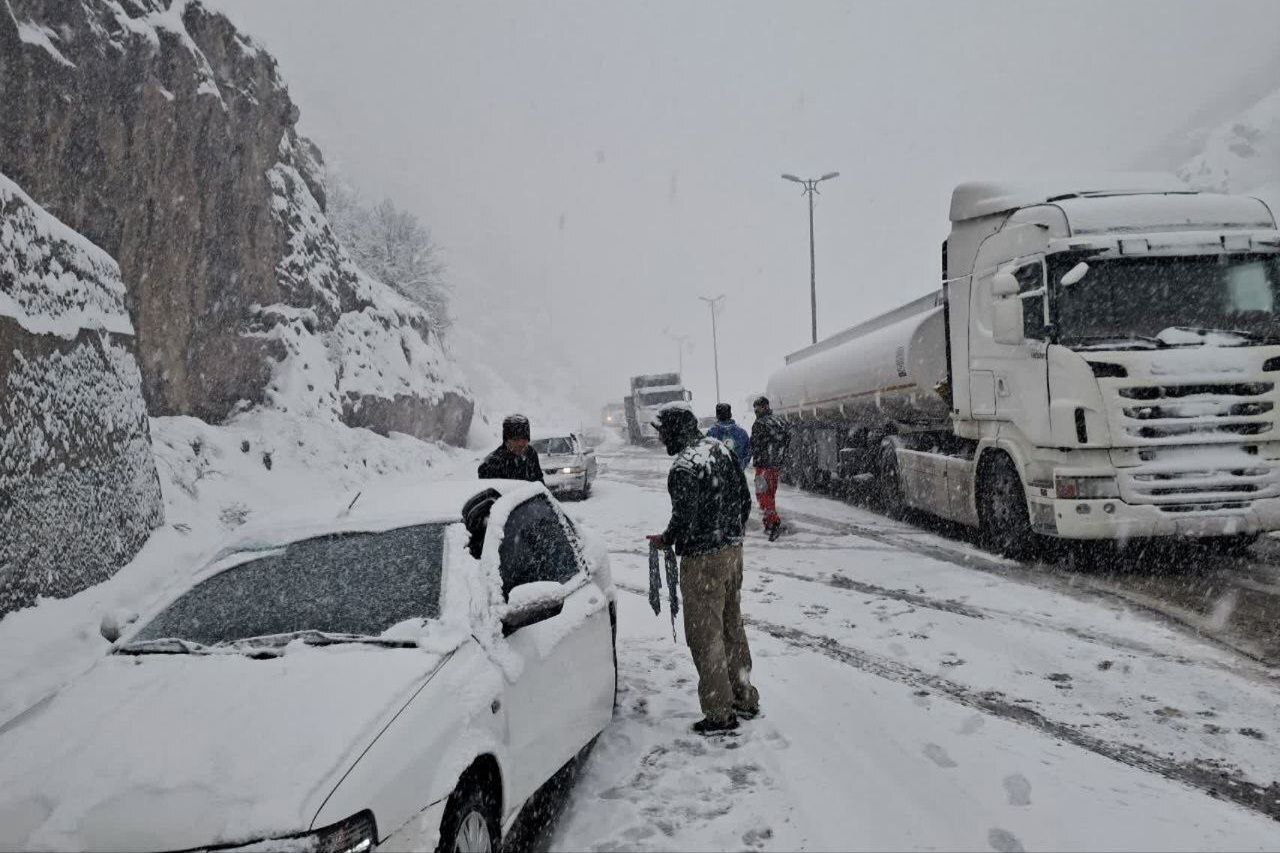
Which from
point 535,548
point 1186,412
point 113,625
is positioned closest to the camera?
point 113,625

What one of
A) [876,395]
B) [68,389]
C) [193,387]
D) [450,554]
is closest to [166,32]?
[193,387]

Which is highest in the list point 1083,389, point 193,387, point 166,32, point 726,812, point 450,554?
point 166,32

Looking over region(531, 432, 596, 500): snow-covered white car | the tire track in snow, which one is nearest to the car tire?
the tire track in snow

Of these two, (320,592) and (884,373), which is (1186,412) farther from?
(320,592)

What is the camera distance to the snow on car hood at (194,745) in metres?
2.35

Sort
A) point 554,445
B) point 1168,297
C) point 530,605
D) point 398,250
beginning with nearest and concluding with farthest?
point 530,605 < point 1168,297 < point 554,445 < point 398,250

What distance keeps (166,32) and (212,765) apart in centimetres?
1700

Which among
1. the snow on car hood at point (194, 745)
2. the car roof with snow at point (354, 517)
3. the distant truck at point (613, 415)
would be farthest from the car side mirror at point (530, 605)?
the distant truck at point (613, 415)

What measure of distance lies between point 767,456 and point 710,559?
682 cm

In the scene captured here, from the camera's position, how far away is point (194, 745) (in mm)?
2633

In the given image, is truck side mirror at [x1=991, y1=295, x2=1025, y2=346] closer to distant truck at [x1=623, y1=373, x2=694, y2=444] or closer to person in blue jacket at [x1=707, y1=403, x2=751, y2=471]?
person in blue jacket at [x1=707, y1=403, x2=751, y2=471]

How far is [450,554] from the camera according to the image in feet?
12.2

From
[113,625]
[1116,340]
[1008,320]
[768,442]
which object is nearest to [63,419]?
[113,625]

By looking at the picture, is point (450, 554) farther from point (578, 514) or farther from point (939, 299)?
point (578, 514)
